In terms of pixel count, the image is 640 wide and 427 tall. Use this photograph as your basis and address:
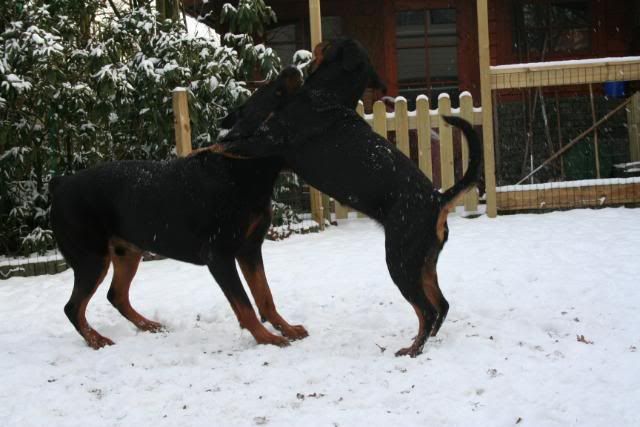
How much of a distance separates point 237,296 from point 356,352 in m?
0.74

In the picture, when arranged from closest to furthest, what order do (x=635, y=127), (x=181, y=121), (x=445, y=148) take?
1. (x=181, y=121)
2. (x=445, y=148)
3. (x=635, y=127)

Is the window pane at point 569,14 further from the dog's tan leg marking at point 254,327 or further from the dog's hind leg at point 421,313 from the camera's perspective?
the dog's tan leg marking at point 254,327

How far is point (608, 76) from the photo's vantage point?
24.6ft

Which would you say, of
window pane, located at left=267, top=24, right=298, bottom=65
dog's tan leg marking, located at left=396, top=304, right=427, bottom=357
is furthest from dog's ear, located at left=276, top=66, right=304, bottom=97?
window pane, located at left=267, top=24, right=298, bottom=65

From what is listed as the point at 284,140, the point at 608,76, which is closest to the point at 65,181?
the point at 284,140

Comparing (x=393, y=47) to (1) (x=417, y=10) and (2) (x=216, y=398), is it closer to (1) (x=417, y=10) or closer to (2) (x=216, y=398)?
(1) (x=417, y=10)

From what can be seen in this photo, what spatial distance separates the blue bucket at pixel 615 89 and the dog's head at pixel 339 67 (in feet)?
26.6

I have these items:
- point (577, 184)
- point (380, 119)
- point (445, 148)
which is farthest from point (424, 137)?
point (577, 184)

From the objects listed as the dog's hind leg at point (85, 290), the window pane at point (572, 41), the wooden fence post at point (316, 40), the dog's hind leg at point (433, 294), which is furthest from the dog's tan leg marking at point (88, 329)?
the window pane at point (572, 41)

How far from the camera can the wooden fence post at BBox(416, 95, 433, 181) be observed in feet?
25.1

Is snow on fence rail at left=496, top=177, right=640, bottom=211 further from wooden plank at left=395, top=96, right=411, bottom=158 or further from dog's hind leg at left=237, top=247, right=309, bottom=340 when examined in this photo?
dog's hind leg at left=237, top=247, right=309, bottom=340

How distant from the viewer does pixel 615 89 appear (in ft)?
34.4

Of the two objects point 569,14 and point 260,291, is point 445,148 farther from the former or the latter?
point 569,14

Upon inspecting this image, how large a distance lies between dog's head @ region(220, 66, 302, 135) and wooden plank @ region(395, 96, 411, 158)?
4078 mm
